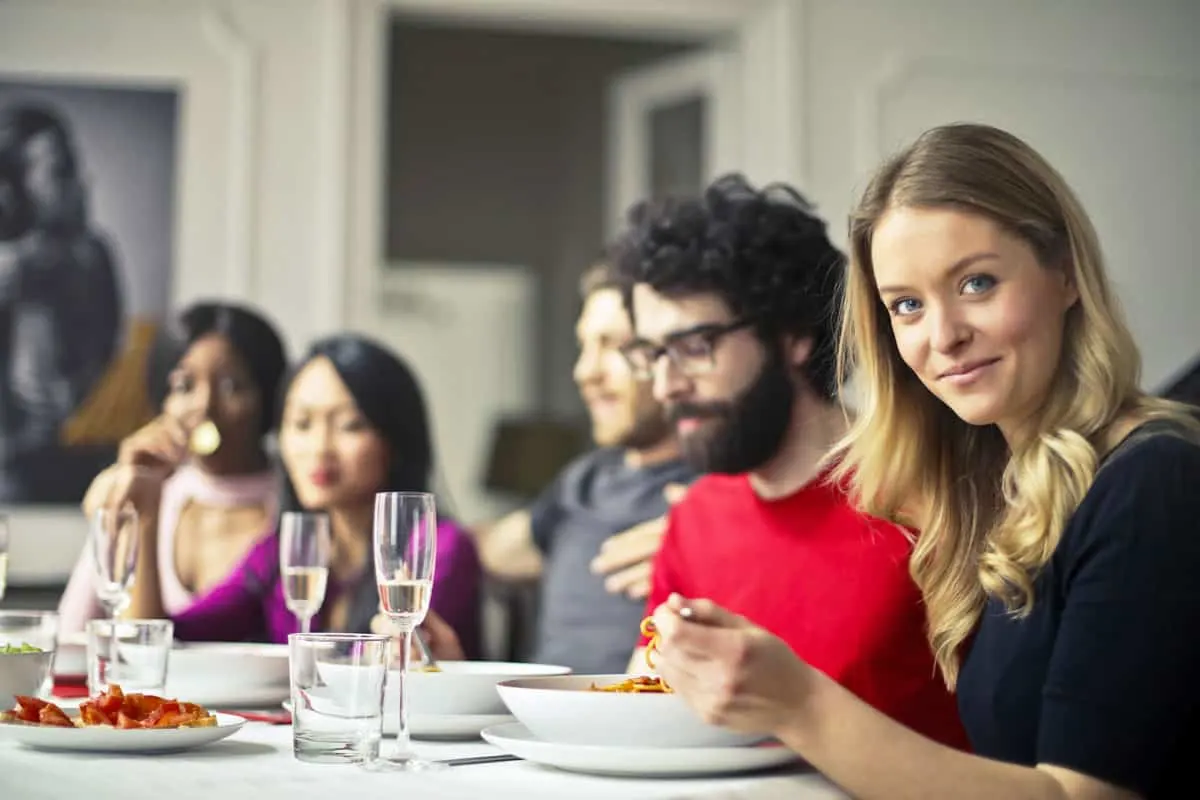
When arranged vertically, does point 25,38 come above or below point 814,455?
above

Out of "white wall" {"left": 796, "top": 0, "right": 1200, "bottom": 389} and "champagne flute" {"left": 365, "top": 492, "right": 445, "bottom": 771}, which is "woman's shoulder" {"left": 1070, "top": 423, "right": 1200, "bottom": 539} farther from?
"white wall" {"left": 796, "top": 0, "right": 1200, "bottom": 389}

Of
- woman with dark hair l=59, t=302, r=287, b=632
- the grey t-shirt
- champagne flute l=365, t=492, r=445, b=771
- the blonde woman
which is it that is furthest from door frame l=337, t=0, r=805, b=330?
champagne flute l=365, t=492, r=445, b=771

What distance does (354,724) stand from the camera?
132 cm

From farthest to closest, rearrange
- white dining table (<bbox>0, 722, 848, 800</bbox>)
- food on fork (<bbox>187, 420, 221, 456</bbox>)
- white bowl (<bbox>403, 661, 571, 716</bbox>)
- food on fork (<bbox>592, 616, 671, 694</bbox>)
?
food on fork (<bbox>187, 420, 221, 456</bbox>), white bowl (<bbox>403, 661, 571, 716</bbox>), food on fork (<bbox>592, 616, 671, 694</bbox>), white dining table (<bbox>0, 722, 848, 800</bbox>)

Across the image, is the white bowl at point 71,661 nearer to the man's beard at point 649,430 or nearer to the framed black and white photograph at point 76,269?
the man's beard at point 649,430

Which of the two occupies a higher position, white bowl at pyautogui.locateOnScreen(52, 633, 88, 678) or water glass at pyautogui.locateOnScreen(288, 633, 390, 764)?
water glass at pyautogui.locateOnScreen(288, 633, 390, 764)

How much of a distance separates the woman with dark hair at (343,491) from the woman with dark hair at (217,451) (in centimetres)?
30

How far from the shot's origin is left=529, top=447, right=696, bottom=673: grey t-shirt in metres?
3.00

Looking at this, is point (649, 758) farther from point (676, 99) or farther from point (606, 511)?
point (676, 99)

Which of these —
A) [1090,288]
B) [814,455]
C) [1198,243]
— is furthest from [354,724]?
[1198,243]

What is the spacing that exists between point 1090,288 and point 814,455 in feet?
2.80

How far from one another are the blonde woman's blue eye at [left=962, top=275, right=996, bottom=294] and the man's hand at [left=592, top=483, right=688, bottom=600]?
1345 millimetres

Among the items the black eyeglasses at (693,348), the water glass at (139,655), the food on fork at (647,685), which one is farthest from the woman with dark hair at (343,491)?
the food on fork at (647,685)

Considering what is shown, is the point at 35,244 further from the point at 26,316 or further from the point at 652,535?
the point at 652,535
